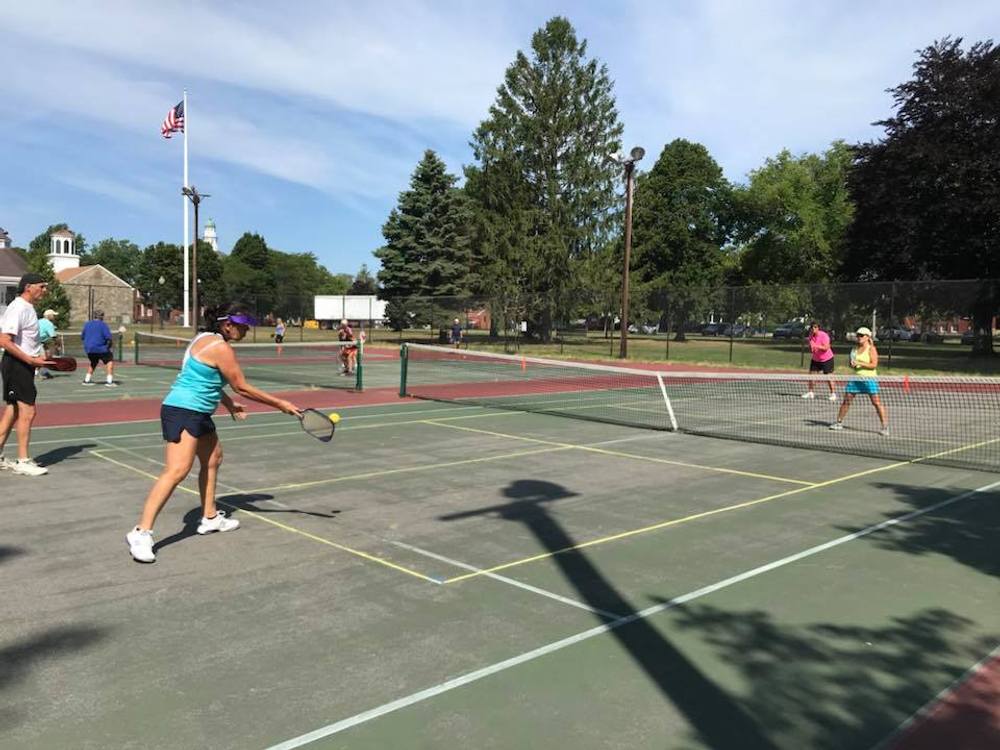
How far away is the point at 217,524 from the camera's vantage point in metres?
6.02

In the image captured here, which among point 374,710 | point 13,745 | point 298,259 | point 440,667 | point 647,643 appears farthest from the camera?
point 298,259

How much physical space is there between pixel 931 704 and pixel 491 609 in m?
2.29

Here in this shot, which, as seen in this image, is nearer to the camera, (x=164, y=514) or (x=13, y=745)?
(x=13, y=745)

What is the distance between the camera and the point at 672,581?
5.14 metres

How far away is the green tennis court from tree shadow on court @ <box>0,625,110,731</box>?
2cm

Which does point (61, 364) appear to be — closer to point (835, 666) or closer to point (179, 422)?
point (179, 422)

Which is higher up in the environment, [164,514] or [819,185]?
[819,185]

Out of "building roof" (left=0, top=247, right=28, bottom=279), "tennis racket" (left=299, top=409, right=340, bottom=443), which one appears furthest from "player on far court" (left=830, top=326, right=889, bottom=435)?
"building roof" (left=0, top=247, right=28, bottom=279)

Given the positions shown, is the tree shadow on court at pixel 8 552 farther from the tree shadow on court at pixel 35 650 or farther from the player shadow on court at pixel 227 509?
the tree shadow on court at pixel 35 650

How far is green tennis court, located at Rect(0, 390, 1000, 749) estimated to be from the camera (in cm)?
330

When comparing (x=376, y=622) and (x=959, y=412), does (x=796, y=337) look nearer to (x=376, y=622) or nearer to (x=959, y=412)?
(x=959, y=412)

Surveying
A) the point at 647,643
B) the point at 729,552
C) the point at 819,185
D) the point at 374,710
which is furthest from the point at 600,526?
the point at 819,185

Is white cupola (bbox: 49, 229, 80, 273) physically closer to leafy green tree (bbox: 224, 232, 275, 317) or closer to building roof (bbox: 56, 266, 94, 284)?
building roof (bbox: 56, 266, 94, 284)

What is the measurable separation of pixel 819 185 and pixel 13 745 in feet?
231
